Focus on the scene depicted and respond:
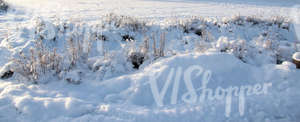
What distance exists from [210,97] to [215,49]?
59.9 inches

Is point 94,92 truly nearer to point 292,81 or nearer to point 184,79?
point 184,79

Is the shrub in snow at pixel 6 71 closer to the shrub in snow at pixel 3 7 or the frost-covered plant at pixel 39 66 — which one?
the frost-covered plant at pixel 39 66

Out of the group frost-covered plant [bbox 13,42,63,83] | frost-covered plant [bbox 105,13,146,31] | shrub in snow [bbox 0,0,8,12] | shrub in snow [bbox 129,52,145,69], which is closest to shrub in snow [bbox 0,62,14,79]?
frost-covered plant [bbox 13,42,63,83]

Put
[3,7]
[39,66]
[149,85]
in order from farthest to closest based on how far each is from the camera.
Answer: [3,7]
[39,66]
[149,85]

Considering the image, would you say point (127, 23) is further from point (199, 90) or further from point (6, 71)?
point (199, 90)

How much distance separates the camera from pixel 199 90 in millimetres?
3455

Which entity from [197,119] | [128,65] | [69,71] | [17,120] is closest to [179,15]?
[128,65]

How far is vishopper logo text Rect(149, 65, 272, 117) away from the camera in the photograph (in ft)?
10.6

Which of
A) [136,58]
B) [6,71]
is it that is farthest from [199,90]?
[6,71]

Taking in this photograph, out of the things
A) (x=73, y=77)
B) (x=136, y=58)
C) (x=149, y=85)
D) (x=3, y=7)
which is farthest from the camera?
(x=3, y=7)

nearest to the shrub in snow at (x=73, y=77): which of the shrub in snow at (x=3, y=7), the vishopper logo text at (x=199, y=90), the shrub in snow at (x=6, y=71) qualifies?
the shrub in snow at (x=6, y=71)

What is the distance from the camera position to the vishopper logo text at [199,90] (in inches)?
128

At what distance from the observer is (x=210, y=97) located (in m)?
3.31

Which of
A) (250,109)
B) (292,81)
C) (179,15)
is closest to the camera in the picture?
(250,109)
